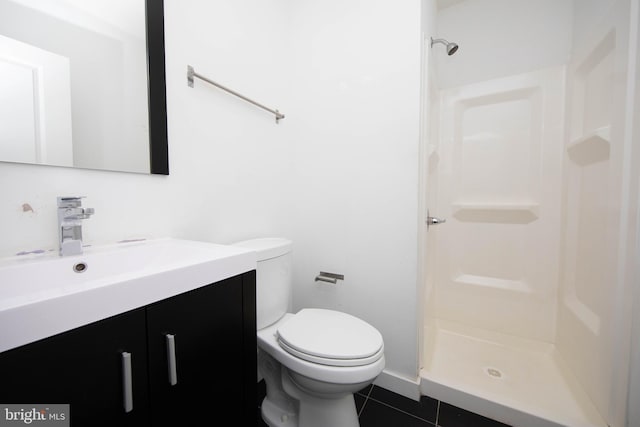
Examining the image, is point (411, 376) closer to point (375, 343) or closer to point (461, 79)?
point (375, 343)

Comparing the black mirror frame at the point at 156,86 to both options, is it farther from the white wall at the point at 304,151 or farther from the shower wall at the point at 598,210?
the shower wall at the point at 598,210

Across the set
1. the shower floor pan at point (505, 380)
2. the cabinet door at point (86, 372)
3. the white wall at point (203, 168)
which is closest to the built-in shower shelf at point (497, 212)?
the shower floor pan at point (505, 380)

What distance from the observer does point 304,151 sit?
157 cm

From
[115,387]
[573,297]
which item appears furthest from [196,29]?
[573,297]

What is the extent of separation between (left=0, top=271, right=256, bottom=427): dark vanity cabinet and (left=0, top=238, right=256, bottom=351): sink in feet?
0.08

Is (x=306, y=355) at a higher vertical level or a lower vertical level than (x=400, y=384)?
higher

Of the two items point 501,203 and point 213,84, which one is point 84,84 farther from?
point 501,203

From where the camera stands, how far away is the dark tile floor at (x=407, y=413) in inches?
44.4

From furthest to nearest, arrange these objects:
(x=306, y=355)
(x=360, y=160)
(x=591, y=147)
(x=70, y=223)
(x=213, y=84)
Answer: (x=360, y=160)
(x=591, y=147)
(x=213, y=84)
(x=306, y=355)
(x=70, y=223)

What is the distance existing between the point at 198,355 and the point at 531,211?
203cm

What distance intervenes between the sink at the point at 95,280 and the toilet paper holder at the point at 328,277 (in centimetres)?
73

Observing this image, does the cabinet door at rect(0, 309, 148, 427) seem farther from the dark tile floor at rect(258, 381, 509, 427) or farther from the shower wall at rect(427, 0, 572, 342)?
the shower wall at rect(427, 0, 572, 342)

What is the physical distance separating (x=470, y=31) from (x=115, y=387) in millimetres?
2556

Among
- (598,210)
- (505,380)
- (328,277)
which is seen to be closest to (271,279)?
(328,277)
